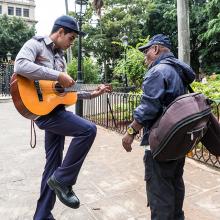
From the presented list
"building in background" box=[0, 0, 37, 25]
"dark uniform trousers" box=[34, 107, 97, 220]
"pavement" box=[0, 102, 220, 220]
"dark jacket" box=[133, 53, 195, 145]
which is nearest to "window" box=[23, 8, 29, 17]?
"building in background" box=[0, 0, 37, 25]

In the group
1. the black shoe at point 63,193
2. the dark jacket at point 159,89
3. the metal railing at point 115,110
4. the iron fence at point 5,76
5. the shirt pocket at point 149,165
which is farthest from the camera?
the iron fence at point 5,76

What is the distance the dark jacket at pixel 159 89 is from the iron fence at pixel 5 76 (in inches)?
695

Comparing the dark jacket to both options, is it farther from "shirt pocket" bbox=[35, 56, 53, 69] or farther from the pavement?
the pavement

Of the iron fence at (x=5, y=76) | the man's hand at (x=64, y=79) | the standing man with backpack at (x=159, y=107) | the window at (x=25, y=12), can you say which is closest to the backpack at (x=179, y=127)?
the standing man with backpack at (x=159, y=107)

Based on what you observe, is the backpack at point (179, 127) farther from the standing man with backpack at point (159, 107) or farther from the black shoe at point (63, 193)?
the black shoe at point (63, 193)

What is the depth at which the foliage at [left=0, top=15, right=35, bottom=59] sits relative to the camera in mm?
44375

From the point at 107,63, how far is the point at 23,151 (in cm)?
2977

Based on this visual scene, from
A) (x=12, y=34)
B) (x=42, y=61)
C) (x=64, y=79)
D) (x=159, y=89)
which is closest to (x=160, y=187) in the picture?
(x=159, y=89)

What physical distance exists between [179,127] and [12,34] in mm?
46428

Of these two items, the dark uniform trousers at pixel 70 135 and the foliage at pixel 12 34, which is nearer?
the dark uniform trousers at pixel 70 135

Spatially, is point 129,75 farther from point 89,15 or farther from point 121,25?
point 89,15

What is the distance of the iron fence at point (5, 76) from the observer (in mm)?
19636

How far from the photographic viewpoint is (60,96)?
316 cm

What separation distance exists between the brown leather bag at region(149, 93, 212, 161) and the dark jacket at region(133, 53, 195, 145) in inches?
3.8
